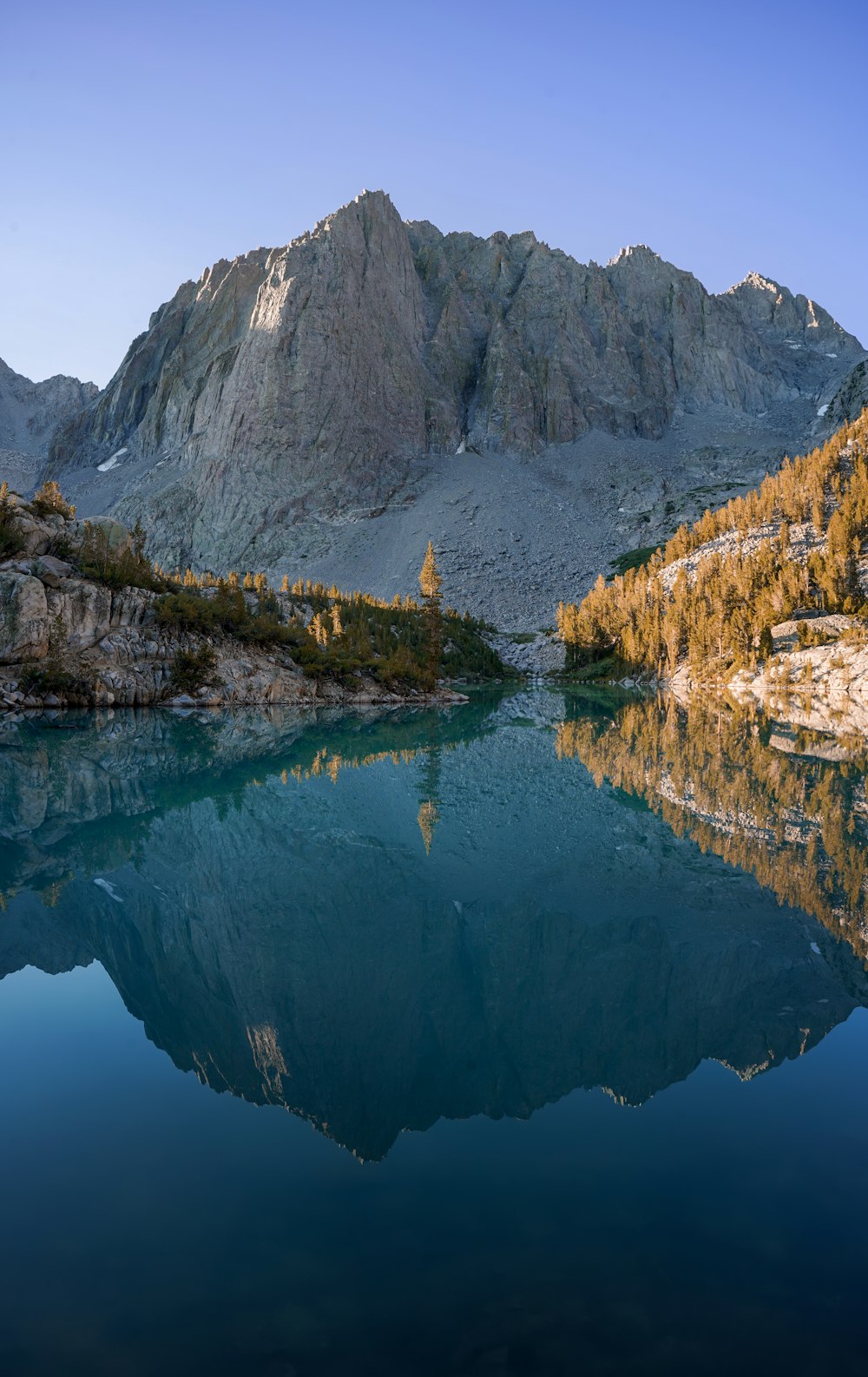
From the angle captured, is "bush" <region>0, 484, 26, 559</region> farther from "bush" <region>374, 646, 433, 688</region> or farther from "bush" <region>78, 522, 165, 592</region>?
"bush" <region>374, 646, 433, 688</region>

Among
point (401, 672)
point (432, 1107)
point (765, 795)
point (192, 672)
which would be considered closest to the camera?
point (432, 1107)

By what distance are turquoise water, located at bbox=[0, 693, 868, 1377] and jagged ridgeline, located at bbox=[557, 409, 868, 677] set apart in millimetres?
80110

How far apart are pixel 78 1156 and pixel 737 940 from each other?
36.2 feet

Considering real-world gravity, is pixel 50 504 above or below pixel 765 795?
above

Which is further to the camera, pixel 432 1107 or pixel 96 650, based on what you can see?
pixel 96 650

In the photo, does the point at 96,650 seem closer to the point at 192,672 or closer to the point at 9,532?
the point at 192,672

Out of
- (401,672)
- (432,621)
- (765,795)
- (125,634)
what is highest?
(432,621)

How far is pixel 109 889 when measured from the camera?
56.9 ft

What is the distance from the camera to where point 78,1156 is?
297 inches

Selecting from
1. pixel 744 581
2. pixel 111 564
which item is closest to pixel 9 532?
pixel 111 564

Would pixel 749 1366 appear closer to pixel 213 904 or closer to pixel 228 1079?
pixel 228 1079

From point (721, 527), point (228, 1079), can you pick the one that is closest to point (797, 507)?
point (721, 527)

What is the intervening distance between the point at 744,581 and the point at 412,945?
102 metres

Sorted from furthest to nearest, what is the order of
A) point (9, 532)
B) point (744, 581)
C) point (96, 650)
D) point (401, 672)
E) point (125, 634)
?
point (744, 581) → point (401, 672) → point (125, 634) → point (96, 650) → point (9, 532)
